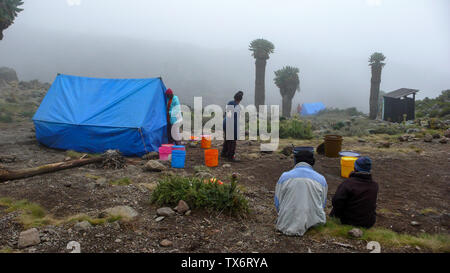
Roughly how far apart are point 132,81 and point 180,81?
53342 millimetres

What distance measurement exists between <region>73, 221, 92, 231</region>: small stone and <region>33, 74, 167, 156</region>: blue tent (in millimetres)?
3628

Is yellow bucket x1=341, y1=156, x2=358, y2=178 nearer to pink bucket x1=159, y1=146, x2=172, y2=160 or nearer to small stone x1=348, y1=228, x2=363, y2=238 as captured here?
small stone x1=348, y1=228, x2=363, y2=238

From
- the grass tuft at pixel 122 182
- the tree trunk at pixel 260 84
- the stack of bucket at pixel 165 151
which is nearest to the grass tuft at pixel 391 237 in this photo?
the grass tuft at pixel 122 182

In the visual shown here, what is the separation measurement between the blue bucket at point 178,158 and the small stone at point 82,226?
298 cm

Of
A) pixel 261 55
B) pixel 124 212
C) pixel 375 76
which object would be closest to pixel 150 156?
pixel 124 212

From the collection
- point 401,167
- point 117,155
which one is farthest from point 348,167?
point 117,155

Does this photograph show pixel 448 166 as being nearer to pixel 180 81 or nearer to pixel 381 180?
pixel 381 180

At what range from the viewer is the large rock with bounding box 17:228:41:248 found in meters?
3.10

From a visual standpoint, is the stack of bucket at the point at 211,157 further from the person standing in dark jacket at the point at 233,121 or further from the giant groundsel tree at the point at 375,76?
the giant groundsel tree at the point at 375,76

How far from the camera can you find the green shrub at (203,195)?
4043 millimetres

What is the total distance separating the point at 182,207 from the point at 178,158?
98.7 inches

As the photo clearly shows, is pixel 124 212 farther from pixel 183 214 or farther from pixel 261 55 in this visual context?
pixel 261 55

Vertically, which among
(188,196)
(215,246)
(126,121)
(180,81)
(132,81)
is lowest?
(215,246)

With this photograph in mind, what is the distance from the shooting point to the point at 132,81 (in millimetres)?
8227
